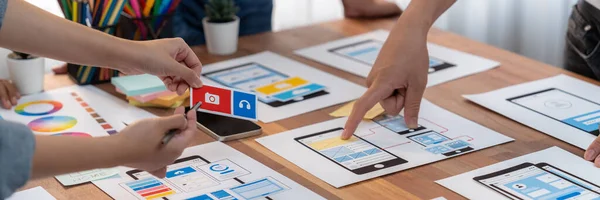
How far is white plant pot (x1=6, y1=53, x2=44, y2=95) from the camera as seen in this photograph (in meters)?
1.76

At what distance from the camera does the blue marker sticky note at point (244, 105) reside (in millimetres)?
1460

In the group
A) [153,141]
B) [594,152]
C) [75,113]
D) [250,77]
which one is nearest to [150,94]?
[75,113]

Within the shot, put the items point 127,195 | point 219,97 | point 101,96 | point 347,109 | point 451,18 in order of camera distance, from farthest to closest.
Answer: point 451,18, point 101,96, point 347,109, point 219,97, point 127,195

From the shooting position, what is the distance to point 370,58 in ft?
6.45

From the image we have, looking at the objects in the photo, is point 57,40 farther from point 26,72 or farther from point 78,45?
point 26,72

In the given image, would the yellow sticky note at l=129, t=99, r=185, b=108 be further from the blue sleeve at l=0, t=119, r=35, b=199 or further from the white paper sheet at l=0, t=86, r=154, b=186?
the blue sleeve at l=0, t=119, r=35, b=199

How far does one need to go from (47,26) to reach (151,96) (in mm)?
385

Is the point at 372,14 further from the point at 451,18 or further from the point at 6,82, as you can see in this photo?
the point at 451,18

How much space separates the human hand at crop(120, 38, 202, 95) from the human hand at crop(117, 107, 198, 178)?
0.60ft

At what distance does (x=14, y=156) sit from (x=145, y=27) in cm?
86


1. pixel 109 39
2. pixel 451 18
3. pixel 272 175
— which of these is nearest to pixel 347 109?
pixel 272 175

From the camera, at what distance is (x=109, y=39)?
1.36 metres

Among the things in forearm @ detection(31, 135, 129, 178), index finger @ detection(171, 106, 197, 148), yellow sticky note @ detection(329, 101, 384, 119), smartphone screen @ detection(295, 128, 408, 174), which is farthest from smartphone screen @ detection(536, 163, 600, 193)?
forearm @ detection(31, 135, 129, 178)

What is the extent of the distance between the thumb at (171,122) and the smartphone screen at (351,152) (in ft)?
1.03
